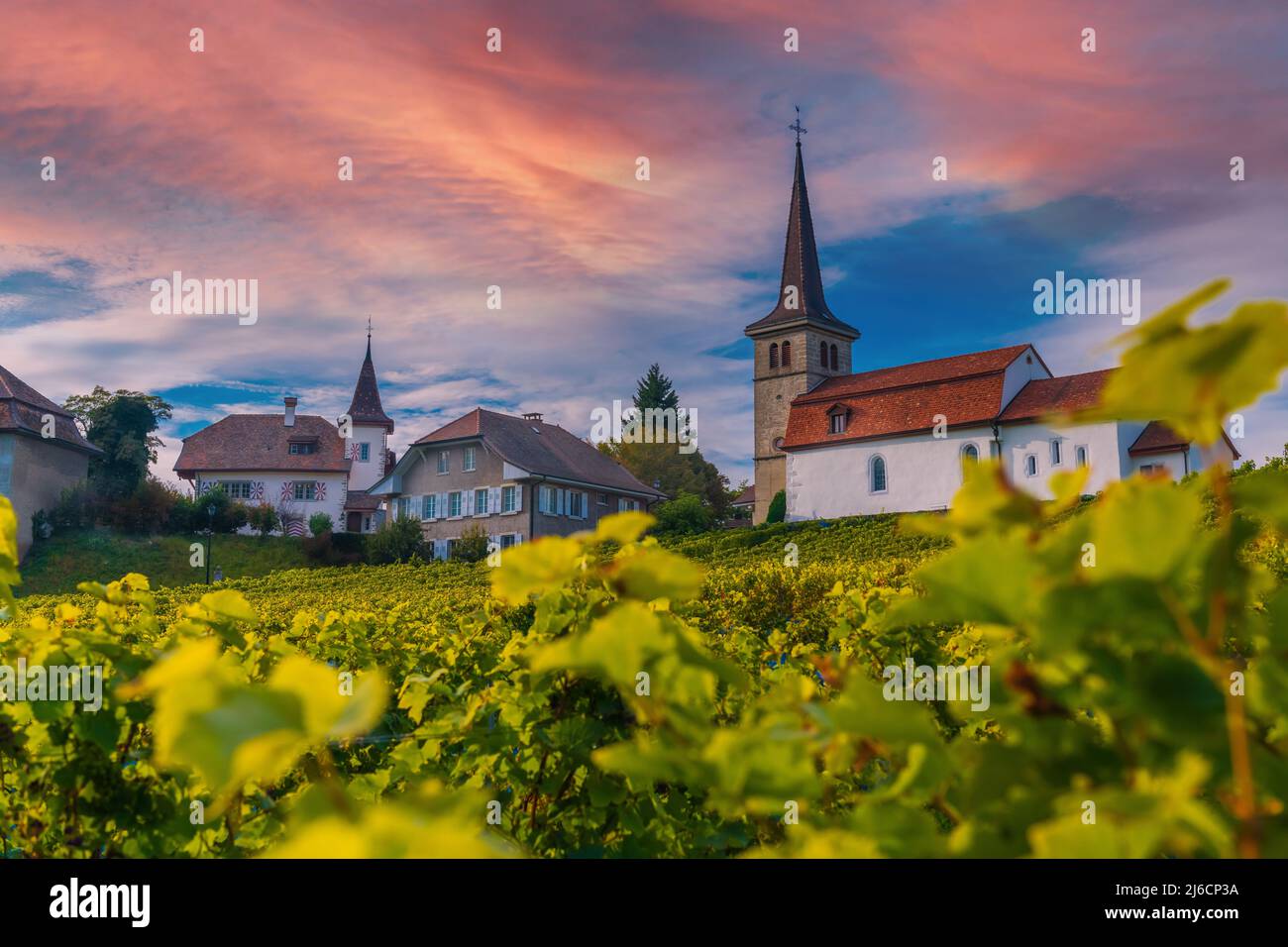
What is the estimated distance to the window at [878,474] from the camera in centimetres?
3953

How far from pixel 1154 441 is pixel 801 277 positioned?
22189 millimetres

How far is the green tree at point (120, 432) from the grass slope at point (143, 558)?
13.8 feet

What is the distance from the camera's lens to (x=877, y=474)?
39.8 meters

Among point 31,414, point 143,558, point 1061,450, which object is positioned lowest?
point 143,558

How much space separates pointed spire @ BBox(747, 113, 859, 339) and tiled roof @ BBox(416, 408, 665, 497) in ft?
40.8

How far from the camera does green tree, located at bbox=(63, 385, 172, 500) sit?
39.5 meters

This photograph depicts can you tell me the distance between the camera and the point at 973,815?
0.75 metres

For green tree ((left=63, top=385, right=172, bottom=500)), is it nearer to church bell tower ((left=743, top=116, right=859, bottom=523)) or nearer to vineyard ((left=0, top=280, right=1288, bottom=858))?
church bell tower ((left=743, top=116, right=859, bottom=523))

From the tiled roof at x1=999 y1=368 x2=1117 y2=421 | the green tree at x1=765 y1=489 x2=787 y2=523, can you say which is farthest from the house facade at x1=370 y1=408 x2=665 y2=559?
the tiled roof at x1=999 y1=368 x2=1117 y2=421

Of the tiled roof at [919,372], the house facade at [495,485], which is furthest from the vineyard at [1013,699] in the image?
the tiled roof at [919,372]

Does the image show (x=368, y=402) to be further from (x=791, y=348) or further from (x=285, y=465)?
(x=791, y=348)

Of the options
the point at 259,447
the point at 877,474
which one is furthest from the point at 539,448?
the point at 259,447
